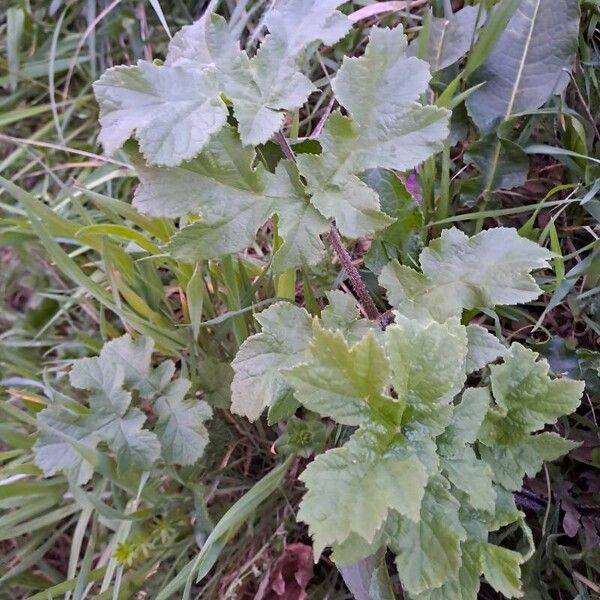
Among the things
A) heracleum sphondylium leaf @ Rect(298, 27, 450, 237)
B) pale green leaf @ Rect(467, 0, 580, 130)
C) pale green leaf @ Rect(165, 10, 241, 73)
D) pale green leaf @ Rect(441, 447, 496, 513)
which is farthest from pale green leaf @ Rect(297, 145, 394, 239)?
pale green leaf @ Rect(467, 0, 580, 130)

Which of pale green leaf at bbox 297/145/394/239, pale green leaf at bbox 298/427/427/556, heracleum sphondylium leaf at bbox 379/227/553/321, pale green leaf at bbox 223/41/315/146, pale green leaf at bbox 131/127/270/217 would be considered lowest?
heracleum sphondylium leaf at bbox 379/227/553/321

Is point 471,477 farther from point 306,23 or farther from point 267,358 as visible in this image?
point 306,23

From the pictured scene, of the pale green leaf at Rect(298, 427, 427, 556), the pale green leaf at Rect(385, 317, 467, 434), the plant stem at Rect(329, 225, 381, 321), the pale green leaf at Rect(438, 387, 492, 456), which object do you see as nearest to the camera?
the pale green leaf at Rect(298, 427, 427, 556)

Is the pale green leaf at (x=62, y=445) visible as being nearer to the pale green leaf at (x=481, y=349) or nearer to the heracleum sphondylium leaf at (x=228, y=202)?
the heracleum sphondylium leaf at (x=228, y=202)

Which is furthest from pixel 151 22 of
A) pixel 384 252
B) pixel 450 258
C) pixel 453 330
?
pixel 453 330

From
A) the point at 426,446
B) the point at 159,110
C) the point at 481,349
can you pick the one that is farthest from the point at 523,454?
the point at 159,110

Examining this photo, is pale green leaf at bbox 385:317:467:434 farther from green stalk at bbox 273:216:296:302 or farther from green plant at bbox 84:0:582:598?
green stalk at bbox 273:216:296:302
